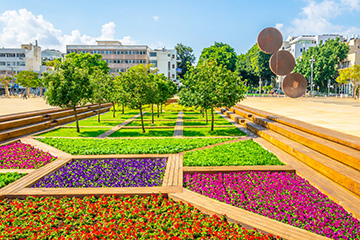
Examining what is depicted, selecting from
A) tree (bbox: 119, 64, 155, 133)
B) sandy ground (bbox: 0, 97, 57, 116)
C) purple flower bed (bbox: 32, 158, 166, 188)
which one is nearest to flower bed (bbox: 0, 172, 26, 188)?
purple flower bed (bbox: 32, 158, 166, 188)

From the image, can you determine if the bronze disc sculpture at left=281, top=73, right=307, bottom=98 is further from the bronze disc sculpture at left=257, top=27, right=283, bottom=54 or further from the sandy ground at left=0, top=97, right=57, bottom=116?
the sandy ground at left=0, top=97, right=57, bottom=116

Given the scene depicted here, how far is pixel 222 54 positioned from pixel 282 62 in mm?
76959

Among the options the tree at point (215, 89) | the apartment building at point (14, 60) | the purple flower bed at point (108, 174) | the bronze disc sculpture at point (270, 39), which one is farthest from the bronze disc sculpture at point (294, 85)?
the apartment building at point (14, 60)

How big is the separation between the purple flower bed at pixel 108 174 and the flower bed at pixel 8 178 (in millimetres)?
783

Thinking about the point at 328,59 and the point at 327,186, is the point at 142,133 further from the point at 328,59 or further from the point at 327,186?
the point at 328,59

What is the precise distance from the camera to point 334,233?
Result: 4.80 metres

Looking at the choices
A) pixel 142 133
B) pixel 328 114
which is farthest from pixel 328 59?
pixel 142 133

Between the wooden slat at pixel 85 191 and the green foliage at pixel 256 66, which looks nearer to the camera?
the wooden slat at pixel 85 191

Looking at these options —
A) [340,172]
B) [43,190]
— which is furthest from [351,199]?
[43,190]

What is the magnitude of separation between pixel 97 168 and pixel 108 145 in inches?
140

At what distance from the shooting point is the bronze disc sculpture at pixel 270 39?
54.4 ft

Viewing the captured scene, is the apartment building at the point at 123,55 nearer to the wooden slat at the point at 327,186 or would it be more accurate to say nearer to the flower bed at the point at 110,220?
the wooden slat at the point at 327,186

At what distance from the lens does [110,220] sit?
550cm

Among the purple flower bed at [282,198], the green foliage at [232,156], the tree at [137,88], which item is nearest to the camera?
the purple flower bed at [282,198]
